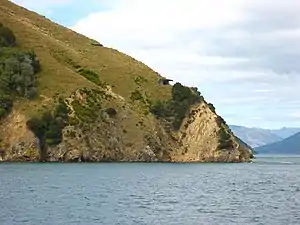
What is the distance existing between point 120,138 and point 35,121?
91.9 feet

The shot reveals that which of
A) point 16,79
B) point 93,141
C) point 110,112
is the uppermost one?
Answer: point 16,79

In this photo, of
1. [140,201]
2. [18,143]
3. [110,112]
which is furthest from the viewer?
[110,112]

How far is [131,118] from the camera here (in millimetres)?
195375

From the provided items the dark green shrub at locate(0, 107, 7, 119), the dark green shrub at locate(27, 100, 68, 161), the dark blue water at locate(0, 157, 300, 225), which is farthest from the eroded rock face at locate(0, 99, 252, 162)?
the dark blue water at locate(0, 157, 300, 225)

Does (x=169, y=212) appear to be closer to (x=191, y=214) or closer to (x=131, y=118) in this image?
(x=191, y=214)

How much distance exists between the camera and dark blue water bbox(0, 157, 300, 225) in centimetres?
6022

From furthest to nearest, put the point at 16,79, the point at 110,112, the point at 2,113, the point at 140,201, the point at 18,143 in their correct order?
the point at 110,112, the point at 16,79, the point at 2,113, the point at 18,143, the point at 140,201

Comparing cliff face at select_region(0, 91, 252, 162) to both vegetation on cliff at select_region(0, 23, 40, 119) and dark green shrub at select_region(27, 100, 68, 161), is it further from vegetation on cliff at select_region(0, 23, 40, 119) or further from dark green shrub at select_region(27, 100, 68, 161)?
vegetation on cliff at select_region(0, 23, 40, 119)

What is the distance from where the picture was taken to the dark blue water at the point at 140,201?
2371 inches

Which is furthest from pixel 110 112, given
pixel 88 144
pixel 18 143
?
pixel 18 143

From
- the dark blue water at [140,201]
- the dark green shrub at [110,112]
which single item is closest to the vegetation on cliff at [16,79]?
the dark green shrub at [110,112]

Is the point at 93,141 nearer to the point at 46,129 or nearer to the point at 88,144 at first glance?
the point at 88,144

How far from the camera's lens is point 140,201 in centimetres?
7688

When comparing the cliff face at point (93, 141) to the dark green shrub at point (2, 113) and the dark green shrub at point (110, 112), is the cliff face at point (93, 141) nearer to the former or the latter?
the dark green shrub at point (110, 112)
